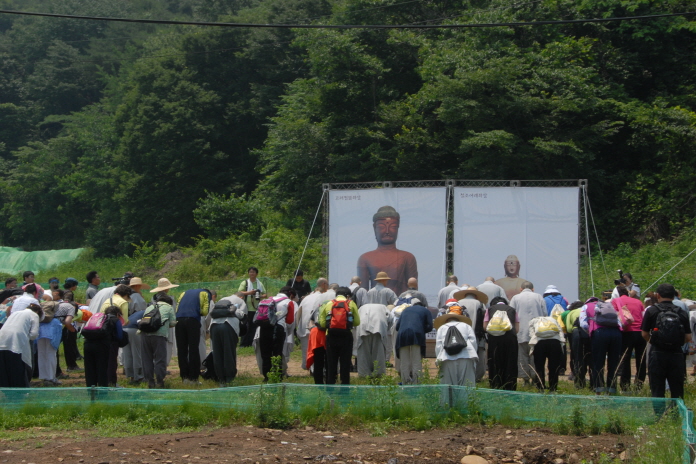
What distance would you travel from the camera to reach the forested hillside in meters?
24.2

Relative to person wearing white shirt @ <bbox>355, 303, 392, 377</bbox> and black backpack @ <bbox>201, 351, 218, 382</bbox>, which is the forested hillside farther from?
black backpack @ <bbox>201, 351, 218, 382</bbox>

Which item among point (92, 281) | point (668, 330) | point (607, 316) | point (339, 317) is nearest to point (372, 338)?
point (339, 317)

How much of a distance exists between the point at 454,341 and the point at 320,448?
2.40 m

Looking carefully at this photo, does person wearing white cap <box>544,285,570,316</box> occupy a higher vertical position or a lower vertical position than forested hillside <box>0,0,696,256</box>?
lower

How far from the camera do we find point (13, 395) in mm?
A: 8648

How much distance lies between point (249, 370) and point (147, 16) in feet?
208

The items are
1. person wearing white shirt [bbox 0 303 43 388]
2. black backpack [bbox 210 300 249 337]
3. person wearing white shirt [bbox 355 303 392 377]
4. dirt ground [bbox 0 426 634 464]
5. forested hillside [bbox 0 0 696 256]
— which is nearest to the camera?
dirt ground [bbox 0 426 634 464]

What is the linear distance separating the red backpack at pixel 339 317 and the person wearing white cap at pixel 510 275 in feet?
21.0

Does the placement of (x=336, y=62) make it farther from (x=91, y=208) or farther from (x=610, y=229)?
(x=91, y=208)

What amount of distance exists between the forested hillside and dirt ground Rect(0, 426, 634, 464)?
16463mm

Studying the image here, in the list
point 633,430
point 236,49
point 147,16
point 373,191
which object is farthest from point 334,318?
point 147,16

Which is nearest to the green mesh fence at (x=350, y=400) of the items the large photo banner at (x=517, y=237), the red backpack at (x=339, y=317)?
the red backpack at (x=339, y=317)

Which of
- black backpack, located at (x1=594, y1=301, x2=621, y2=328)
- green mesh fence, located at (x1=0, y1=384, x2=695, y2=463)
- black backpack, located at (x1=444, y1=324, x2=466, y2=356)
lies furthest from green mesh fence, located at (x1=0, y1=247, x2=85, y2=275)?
black backpack, located at (x1=594, y1=301, x2=621, y2=328)

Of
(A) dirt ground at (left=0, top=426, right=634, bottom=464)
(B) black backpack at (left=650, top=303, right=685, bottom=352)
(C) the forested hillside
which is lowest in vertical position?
(A) dirt ground at (left=0, top=426, right=634, bottom=464)
